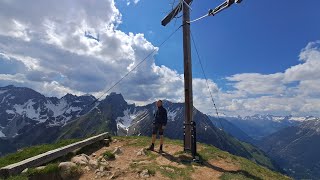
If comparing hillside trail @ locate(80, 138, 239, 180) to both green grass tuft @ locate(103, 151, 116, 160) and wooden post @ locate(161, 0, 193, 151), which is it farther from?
wooden post @ locate(161, 0, 193, 151)

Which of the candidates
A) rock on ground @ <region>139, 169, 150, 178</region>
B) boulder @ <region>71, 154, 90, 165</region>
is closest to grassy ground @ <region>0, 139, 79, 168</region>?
boulder @ <region>71, 154, 90, 165</region>

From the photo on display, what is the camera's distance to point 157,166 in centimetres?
1788

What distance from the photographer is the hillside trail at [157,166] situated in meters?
16.0

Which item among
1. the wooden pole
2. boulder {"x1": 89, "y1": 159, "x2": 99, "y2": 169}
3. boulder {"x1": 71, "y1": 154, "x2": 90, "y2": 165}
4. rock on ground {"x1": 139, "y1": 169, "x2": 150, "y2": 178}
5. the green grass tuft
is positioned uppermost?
the wooden pole

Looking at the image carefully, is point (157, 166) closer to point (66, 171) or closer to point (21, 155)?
point (66, 171)

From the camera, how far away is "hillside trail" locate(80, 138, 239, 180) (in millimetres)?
16031

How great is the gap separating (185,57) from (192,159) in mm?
7158

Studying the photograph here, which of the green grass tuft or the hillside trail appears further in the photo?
the green grass tuft

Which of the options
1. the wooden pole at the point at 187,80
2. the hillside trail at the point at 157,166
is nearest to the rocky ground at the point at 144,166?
the hillside trail at the point at 157,166

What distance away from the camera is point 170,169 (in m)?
17.5

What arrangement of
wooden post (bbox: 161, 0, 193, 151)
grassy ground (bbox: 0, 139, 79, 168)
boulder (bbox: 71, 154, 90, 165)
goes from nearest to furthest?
boulder (bbox: 71, 154, 90, 165) < grassy ground (bbox: 0, 139, 79, 168) < wooden post (bbox: 161, 0, 193, 151)

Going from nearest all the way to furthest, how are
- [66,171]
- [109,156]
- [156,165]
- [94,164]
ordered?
[66,171] < [94,164] < [156,165] < [109,156]

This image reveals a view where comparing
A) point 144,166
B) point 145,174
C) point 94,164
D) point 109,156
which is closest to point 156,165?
point 144,166

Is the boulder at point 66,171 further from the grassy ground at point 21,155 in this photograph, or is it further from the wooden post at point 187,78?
the wooden post at point 187,78
